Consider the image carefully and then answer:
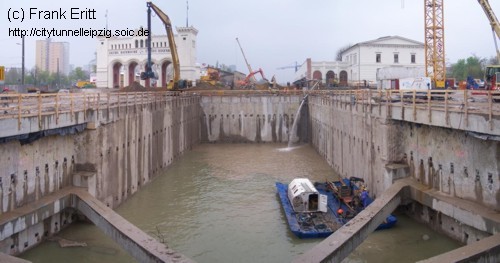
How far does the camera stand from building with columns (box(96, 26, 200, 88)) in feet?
212

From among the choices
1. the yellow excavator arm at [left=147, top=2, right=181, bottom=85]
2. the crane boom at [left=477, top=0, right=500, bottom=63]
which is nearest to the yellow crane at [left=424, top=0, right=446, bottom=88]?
the crane boom at [left=477, top=0, right=500, bottom=63]

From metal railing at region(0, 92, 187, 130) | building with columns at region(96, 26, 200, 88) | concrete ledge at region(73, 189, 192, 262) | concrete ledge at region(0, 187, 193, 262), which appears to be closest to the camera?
concrete ledge at region(73, 189, 192, 262)

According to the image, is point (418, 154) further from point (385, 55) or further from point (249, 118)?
point (385, 55)

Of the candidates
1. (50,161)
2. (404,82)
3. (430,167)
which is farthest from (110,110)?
(404,82)

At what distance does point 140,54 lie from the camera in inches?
2571

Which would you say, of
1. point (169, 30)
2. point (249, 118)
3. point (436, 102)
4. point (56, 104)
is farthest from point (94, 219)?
point (169, 30)

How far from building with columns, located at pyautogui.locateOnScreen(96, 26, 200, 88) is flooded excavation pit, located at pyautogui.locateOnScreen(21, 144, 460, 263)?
35.9 metres

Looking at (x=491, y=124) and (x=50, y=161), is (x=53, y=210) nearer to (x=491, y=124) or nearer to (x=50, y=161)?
(x=50, y=161)

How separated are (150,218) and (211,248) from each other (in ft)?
15.7

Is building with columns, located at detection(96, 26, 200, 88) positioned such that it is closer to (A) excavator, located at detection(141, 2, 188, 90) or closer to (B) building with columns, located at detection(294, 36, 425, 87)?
(A) excavator, located at detection(141, 2, 188, 90)

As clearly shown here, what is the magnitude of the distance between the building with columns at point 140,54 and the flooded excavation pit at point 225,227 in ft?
118

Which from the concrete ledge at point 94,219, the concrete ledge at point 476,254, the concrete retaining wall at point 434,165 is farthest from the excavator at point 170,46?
the concrete ledge at point 476,254

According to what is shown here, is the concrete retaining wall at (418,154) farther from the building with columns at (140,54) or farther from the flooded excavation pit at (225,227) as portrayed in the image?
the building with columns at (140,54)

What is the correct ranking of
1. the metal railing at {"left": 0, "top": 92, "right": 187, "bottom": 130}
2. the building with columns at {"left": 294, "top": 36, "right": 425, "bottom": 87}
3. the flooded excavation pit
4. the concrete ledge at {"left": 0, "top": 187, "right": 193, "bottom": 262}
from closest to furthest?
the concrete ledge at {"left": 0, "top": 187, "right": 193, "bottom": 262}
the metal railing at {"left": 0, "top": 92, "right": 187, "bottom": 130}
the flooded excavation pit
the building with columns at {"left": 294, "top": 36, "right": 425, "bottom": 87}
